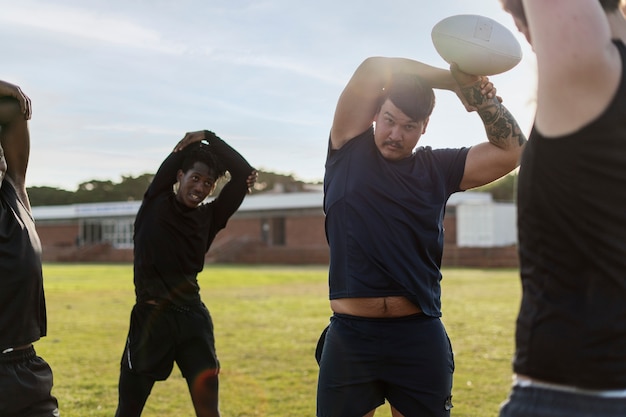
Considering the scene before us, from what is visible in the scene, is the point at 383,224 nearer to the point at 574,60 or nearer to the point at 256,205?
the point at 574,60

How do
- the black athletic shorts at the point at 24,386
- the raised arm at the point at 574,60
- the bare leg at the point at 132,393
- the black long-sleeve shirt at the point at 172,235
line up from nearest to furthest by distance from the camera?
the raised arm at the point at 574,60 → the black athletic shorts at the point at 24,386 → the bare leg at the point at 132,393 → the black long-sleeve shirt at the point at 172,235

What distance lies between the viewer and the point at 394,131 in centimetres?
339

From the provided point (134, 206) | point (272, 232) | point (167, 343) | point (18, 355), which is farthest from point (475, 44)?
point (134, 206)

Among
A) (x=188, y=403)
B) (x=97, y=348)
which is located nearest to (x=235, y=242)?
(x=97, y=348)

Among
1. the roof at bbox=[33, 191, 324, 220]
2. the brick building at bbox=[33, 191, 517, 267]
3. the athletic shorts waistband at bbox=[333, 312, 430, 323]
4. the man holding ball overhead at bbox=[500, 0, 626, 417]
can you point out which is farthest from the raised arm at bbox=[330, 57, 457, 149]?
the roof at bbox=[33, 191, 324, 220]

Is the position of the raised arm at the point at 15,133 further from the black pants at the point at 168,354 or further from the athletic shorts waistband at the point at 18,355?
the black pants at the point at 168,354

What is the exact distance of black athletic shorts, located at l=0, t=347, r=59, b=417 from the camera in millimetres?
3129

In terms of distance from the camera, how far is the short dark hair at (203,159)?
503 centimetres

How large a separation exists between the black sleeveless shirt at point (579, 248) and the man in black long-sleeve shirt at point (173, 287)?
130 inches

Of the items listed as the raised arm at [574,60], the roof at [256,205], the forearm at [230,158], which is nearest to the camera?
the raised arm at [574,60]

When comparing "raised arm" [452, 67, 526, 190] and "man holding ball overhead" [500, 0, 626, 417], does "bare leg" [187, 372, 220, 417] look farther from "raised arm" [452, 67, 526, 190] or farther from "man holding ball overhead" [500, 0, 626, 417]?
"man holding ball overhead" [500, 0, 626, 417]

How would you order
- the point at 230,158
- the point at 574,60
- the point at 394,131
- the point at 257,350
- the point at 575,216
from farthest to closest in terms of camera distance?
the point at 257,350 < the point at 230,158 < the point at 394,131 < the point at 575,216 < the point at 574,60

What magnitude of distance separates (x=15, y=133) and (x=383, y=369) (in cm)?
220

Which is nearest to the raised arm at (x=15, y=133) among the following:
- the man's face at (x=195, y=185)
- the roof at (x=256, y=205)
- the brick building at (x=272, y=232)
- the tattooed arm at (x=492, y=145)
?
the man's face at (x=195, y=185)
